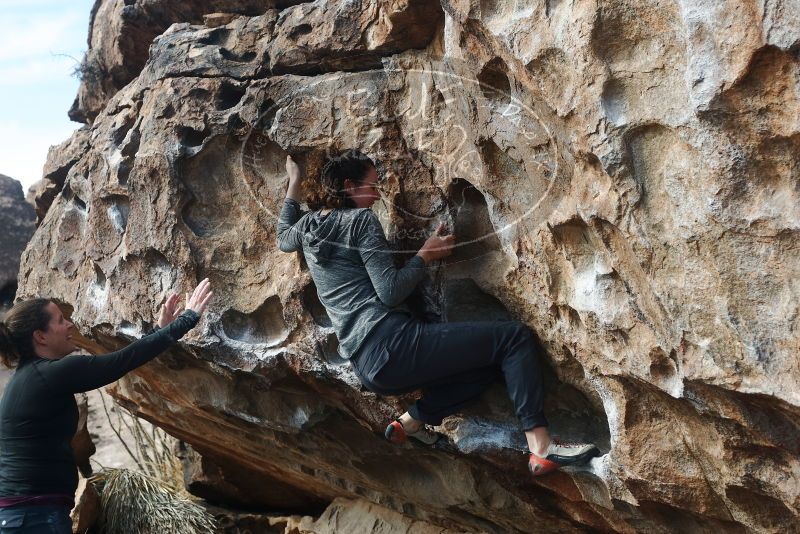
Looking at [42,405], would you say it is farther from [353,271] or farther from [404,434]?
[404,434]

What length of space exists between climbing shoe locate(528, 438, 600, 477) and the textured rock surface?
6.58m

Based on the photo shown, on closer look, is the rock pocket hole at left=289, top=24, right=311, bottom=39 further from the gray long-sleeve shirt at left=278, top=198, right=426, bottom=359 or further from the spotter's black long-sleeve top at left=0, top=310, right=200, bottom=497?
the spotter's black long-sleeve top at left=0, top=310, right=200, bottom=497

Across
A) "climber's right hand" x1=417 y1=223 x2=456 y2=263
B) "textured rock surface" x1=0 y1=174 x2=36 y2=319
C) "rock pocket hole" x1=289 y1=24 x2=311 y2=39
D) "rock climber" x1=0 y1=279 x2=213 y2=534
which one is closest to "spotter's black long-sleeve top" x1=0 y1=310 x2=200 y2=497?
"rock climber" x1=0 y1=279 x2=213 y2=534

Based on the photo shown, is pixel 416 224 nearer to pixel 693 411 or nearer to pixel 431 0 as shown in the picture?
pixel 431 0

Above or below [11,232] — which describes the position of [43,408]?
below

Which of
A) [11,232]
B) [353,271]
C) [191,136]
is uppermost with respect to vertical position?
[191,136]

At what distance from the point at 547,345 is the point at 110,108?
2922 mm

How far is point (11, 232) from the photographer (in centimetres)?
854

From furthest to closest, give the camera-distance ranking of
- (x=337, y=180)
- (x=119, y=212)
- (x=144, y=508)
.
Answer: (x=144, y=508), (x=119, y=212), (x=337, y=180)

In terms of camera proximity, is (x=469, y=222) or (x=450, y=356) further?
(x=469, y=222)

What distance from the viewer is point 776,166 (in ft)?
8.09

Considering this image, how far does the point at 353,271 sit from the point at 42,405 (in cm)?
132

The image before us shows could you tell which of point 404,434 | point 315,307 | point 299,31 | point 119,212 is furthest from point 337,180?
point 119,212

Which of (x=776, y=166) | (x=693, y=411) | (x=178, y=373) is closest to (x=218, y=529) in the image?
(x=178, y=373)
